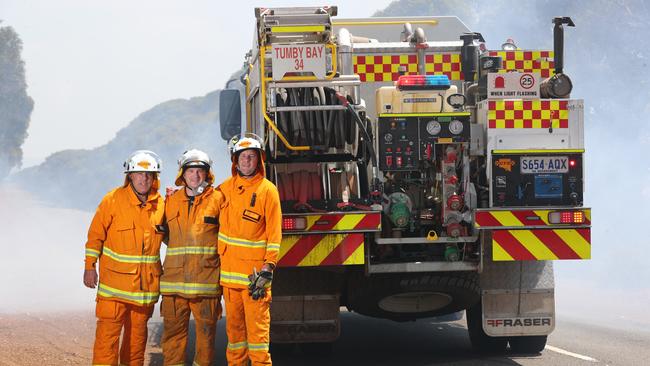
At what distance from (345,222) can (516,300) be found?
1.59m

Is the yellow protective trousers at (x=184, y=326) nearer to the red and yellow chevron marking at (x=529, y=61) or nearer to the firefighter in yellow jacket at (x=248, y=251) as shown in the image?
the firefighter in yellow jacket at (x=248, y=251)

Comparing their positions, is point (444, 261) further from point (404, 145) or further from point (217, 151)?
point (217, 151)

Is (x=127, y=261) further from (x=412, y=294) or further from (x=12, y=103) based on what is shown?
A: (x=12, y=103)

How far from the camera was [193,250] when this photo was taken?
26.0ft

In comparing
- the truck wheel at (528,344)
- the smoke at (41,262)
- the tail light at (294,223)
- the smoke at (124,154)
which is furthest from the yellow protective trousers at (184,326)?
the smoke at (124,154)

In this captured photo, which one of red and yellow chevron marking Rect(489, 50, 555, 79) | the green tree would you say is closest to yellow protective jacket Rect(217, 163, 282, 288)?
red and yellow chevron marking Rect(489, 50, 555, 79)

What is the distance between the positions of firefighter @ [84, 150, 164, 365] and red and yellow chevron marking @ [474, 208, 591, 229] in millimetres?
2369

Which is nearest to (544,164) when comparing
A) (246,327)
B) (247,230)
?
(247,230)

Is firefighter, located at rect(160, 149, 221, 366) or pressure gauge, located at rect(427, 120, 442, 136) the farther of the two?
pressure gauge, located at rect(427, 120, 442, 136)

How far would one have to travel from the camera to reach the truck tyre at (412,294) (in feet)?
29.8

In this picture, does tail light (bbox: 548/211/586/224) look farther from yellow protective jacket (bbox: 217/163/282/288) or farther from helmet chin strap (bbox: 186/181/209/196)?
helmet chin strap (bbox: 186/181/209/196)

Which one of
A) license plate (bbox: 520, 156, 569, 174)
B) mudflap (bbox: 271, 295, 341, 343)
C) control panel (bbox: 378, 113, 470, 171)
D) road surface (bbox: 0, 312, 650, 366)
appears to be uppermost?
control panel (bbox: 378, 113, 470, 171)

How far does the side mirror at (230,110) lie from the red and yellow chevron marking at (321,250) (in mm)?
2839

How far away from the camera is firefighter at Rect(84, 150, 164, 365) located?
7797mm
